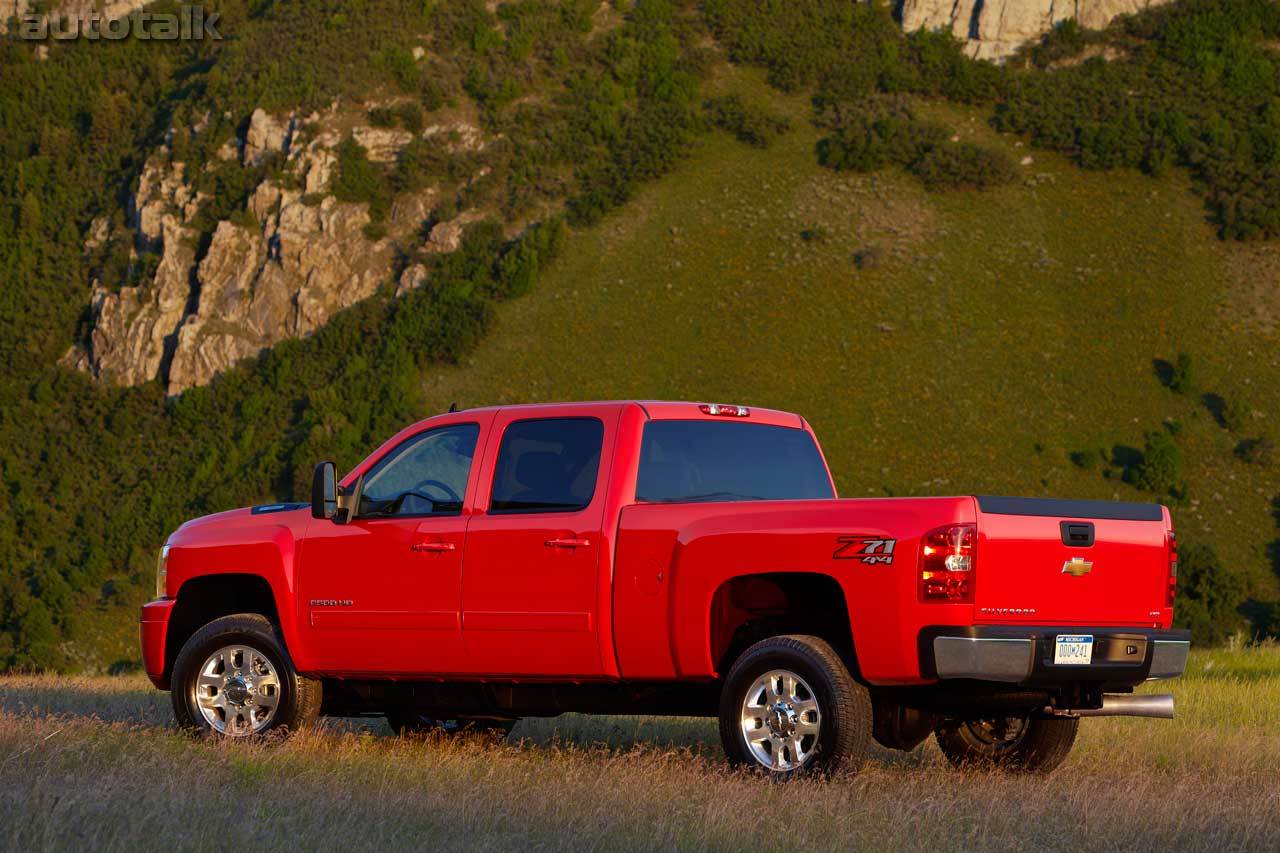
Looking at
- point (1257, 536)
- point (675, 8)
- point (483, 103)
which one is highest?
point (675, 8)

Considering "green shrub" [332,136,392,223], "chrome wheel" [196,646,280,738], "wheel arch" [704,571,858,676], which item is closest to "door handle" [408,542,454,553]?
"chrome wheel" [196,646,280,738]

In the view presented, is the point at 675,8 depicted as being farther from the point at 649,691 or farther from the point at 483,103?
the point at 649,691

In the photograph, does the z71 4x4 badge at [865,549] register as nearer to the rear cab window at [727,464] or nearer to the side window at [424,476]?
the rear cab window at [727,464]

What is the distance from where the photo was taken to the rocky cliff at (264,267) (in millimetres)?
84250

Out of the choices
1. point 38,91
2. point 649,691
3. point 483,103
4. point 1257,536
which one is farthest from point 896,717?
point 38,91

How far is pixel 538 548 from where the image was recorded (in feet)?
28.7

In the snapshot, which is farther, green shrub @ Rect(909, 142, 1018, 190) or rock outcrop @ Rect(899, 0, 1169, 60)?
rock outcrop @ Rect(899, 0, 1169, 60)

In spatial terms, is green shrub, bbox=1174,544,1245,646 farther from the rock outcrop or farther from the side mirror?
the side mirror

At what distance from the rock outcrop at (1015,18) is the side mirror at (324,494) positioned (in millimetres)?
88770

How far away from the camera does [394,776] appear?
834 cm

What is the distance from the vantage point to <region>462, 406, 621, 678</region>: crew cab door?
8.60 meters

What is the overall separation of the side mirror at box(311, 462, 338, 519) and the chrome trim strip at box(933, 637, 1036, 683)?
12.6 feet

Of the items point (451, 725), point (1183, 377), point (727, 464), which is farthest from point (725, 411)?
point (1183, 377)

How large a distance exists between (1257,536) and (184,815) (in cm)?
5926
